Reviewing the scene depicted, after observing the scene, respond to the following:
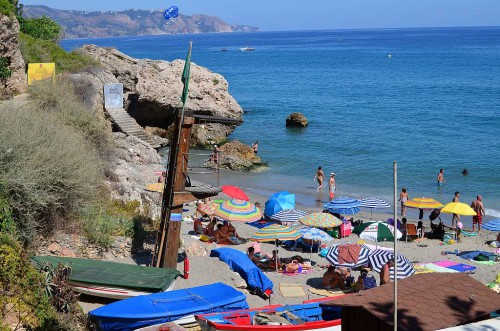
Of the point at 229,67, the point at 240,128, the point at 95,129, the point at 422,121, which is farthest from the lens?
the point at 229,67

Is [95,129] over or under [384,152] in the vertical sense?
over

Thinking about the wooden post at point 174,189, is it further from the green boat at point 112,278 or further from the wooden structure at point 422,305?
the wooden structure at point 422,305

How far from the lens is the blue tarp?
1528cm

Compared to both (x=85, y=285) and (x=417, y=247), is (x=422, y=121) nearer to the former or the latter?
(x=417, y=247)

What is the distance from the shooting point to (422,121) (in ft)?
173

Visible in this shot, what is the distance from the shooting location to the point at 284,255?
1906 cm

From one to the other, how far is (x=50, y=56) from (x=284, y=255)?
736 inches

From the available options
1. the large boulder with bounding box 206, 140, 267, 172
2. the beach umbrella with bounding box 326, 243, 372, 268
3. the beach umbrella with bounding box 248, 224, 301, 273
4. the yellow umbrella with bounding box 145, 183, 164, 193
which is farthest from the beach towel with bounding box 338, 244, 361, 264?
the large boulder with bounding box 206, 140, 267, 172

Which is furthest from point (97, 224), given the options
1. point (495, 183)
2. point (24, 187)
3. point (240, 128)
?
point (240, 128)

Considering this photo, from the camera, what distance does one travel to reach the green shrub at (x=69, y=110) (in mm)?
23220

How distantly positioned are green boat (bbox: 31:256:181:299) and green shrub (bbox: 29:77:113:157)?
9.77 m

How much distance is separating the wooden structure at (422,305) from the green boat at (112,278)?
15.8 feet

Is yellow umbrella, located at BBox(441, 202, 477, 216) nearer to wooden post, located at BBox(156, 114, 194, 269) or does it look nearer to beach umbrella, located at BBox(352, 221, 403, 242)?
beach umbrella, located at BBox(352, 221, 403, 242)

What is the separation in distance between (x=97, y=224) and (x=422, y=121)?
4065cm
